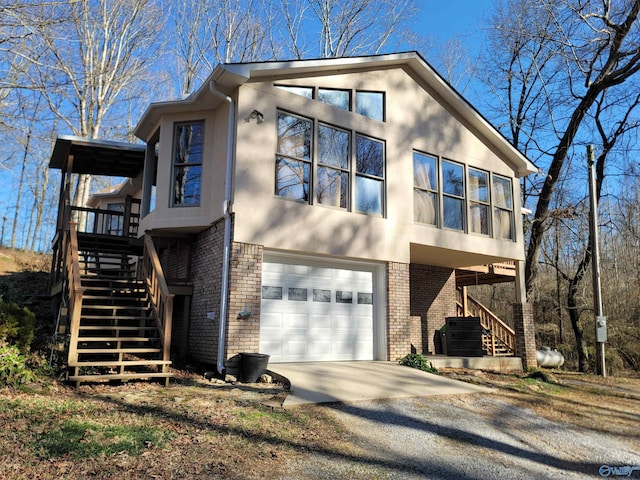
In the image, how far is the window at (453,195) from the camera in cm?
1278

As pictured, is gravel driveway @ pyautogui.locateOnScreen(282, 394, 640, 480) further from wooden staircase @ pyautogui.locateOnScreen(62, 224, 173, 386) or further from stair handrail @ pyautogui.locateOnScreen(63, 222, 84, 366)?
stair handrail @ pyautogui.locateOnScreen(63, 222, 84, 366)

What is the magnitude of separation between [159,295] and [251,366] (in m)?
2.34

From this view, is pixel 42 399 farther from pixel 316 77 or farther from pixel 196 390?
pixel 316 77

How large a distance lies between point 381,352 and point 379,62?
6.86 meters

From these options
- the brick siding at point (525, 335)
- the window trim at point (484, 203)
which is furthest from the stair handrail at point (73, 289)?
the brick siding at point (525, 335)

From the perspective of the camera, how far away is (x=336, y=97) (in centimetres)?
1101

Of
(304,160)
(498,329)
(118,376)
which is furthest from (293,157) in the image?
(498,329)

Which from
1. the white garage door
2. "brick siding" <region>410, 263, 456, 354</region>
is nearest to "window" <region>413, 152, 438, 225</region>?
the white garage door

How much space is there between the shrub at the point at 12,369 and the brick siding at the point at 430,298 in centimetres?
1030

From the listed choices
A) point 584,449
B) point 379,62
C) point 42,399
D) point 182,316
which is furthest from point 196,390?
point 379,62

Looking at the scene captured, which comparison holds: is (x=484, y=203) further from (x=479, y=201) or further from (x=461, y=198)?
(x=461, y=198)

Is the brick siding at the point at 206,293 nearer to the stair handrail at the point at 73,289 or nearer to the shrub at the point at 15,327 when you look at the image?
the stair handrail at the point at 73,289

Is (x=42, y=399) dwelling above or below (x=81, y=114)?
below

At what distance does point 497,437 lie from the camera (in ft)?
20.8
